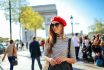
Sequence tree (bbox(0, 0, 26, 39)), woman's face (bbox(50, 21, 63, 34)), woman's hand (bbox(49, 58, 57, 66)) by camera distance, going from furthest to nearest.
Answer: tree (bbox(0, 0, 26, 39)) → woman's face (bbox(50, 21, 63, 34)) → woman's hand (bbox(49, 58, 57, 66))

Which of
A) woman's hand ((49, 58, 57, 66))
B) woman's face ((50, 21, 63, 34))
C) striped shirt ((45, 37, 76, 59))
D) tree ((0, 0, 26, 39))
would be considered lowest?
woman's hand ((49, 58, 57, 66))

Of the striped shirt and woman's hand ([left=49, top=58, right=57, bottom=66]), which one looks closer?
woman's hand ([left=49, top=58, right=57, bottom=66])

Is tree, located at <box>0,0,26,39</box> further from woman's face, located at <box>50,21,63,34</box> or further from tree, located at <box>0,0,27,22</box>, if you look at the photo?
woman's face, located at <box>50,21,63,34</box>

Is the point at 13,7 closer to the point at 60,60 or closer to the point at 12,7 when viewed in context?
the point at 12,7

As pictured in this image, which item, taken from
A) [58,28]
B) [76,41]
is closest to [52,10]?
[76,41]

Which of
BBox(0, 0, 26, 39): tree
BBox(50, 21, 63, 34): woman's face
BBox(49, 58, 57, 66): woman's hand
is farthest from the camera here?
BBox(0, 0, 26, 39): tree

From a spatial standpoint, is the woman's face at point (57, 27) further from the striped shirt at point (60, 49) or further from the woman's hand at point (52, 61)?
the woman's hand at point (52, 61)

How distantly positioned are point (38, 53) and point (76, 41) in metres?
7.00

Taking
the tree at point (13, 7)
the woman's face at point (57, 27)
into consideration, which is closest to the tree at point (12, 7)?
the tree at point (13, 7)

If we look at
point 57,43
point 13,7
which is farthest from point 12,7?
point 57,43

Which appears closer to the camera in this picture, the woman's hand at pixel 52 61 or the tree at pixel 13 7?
the woman's hand at pixel 52 61

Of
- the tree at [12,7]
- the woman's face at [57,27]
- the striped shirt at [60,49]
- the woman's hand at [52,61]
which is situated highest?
the tree at [12,7]

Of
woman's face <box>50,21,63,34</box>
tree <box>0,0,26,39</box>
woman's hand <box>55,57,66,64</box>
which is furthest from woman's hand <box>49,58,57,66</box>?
tree <box>0,0,26,39</box>

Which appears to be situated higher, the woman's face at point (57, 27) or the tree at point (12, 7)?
the tree at point (12, 7)
